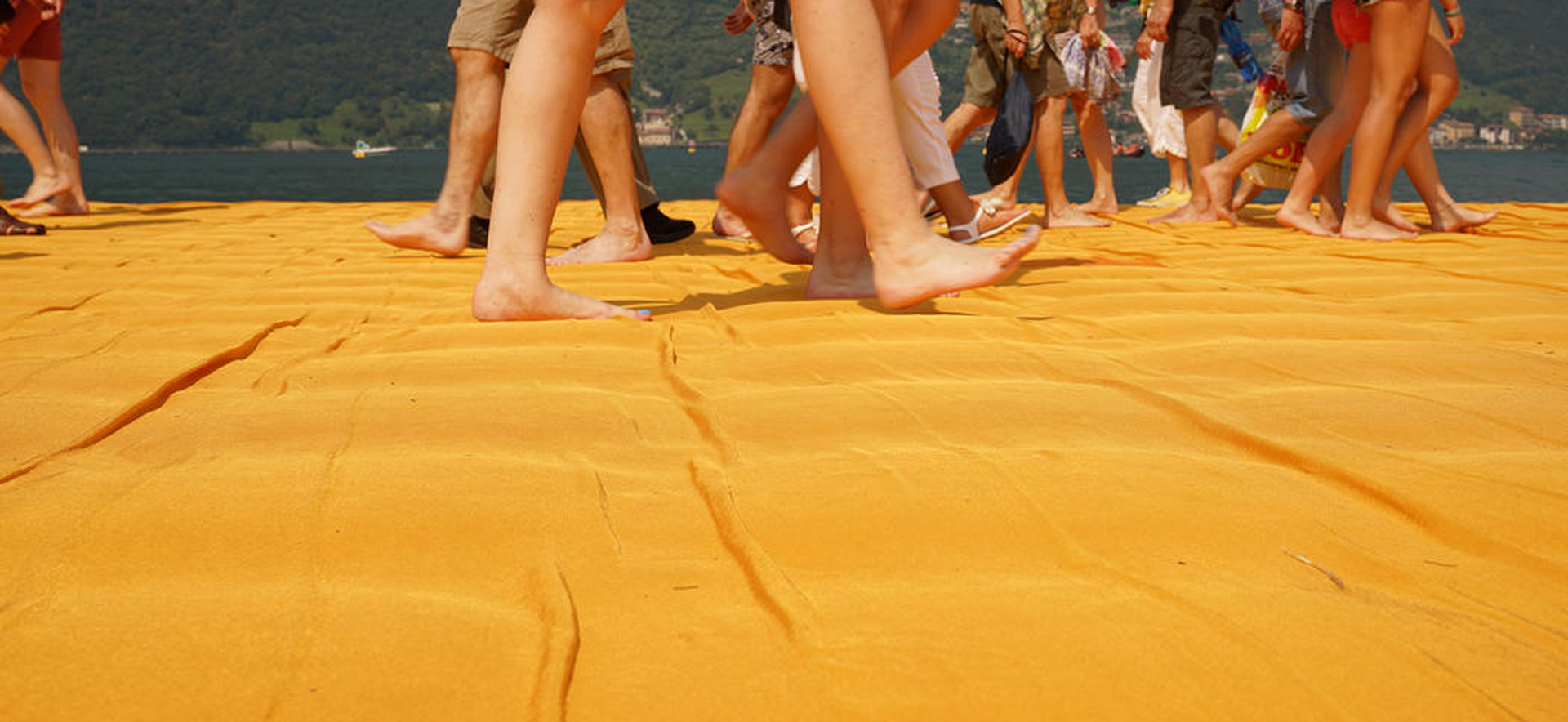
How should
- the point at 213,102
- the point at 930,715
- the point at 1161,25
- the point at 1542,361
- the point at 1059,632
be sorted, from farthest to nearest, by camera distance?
the point at 213,102 < the point at 1161,25 < the point at 1542,361 < the point at 1059,632 < the point at 930,715

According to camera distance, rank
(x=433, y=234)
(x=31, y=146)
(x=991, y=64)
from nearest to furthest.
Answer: (x=433, y=234) → (x=991, y=64) → (x=31, y=146)

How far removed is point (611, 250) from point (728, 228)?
1.41 metres

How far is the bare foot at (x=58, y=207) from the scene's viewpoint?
6.54 meters

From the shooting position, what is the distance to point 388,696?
0.83 m

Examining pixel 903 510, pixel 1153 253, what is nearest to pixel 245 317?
pixel 903 510

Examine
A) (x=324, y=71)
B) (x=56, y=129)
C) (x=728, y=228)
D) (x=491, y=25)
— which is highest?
(x=491, y=25)

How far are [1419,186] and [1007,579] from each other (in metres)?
5.46

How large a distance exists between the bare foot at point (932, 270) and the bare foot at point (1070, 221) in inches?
156

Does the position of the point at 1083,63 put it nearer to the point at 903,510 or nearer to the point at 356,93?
the point at 903,510

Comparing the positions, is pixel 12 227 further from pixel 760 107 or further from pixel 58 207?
pixel 760 107

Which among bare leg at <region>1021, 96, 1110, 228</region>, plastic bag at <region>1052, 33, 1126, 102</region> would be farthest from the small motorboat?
bare leg at <region>1021, 96, 1110, 228</region>

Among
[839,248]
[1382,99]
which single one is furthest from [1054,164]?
[839,248]

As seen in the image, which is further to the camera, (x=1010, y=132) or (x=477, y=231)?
(x=1010, y=132)

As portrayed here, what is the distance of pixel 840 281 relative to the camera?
2.73m
